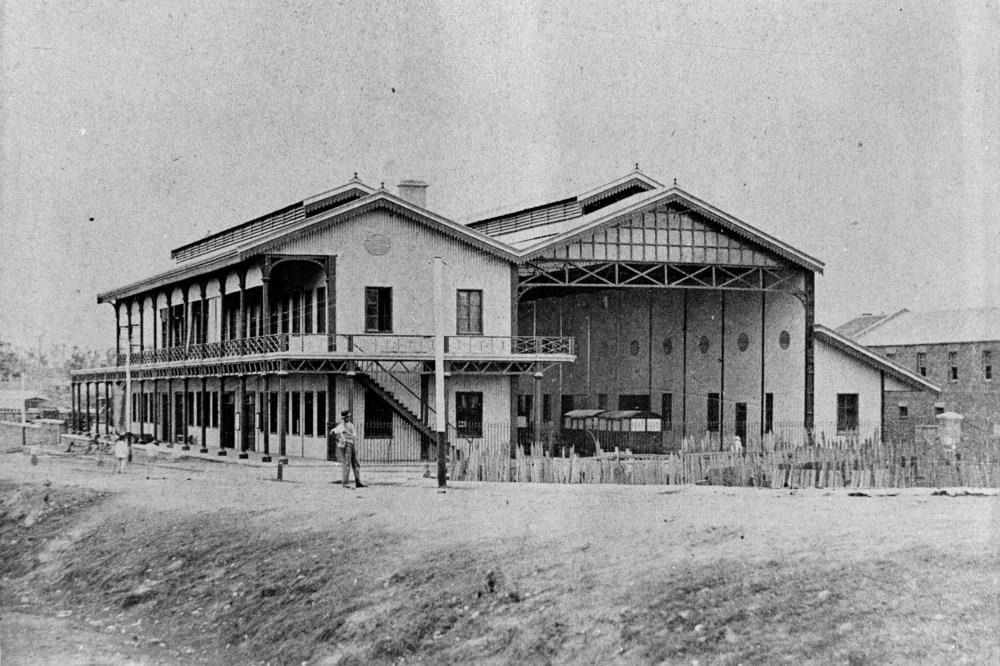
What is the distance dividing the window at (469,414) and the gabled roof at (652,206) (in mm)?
5189

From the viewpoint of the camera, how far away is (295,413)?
40875 millimetres

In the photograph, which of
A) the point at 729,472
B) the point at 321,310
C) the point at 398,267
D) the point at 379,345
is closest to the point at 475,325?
the point at 398,267

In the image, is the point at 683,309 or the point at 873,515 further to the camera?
the point at 683,309

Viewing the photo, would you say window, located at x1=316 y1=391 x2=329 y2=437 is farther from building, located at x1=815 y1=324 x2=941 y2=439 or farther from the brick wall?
the brick wall

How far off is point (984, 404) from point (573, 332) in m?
33.8

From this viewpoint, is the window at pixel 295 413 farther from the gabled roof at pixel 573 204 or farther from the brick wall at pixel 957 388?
the brick wall at pixel 957 388

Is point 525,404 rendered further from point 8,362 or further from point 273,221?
point 8,362

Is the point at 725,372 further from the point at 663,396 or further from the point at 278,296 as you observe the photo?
the point at 278,296

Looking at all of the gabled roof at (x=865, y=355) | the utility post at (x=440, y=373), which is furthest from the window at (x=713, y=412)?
the utility post at (x=440, y=373)

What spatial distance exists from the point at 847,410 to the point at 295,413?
22.2 metres

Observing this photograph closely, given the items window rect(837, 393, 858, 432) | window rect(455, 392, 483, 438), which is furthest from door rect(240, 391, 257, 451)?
window rect(837, 393, 858, 432)

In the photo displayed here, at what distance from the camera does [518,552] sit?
19.3 meters

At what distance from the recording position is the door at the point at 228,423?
4512 centimetres

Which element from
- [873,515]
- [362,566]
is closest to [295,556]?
[362,566]
